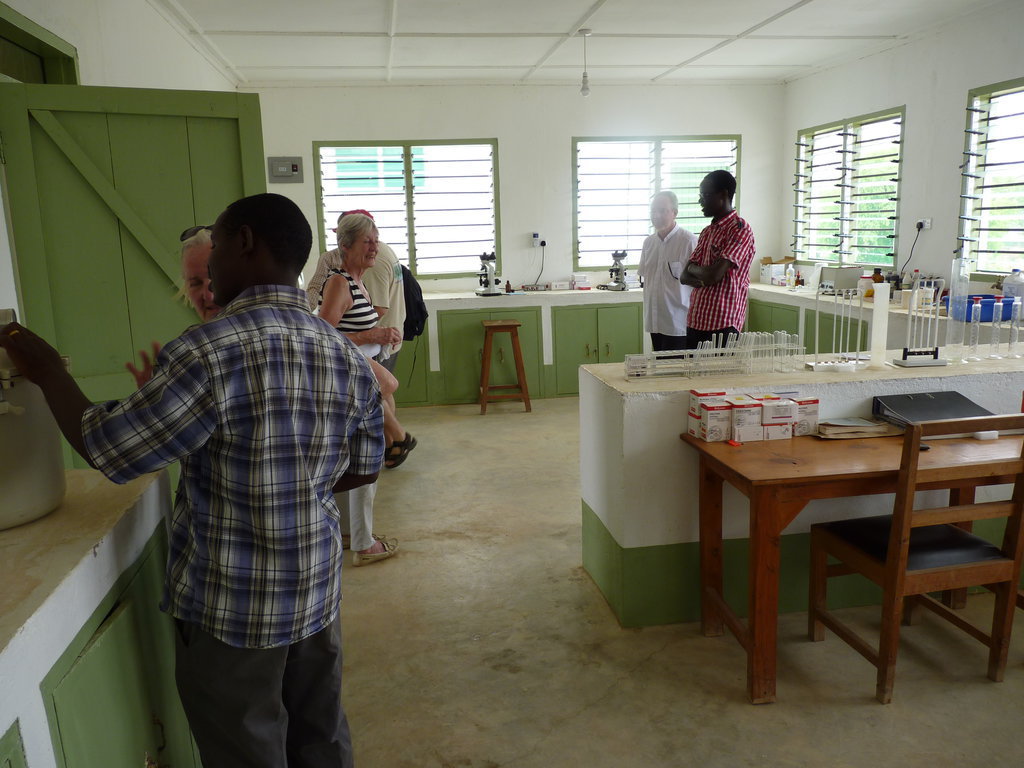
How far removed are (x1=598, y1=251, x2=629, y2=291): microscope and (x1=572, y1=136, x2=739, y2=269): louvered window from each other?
28 centimetres

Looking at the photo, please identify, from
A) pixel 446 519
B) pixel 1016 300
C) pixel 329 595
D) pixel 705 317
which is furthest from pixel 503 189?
pixel 329 595

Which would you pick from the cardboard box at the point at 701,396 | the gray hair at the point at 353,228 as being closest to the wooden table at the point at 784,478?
the cardboard box at the point at 701,396

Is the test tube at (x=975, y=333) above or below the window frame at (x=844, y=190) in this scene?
below

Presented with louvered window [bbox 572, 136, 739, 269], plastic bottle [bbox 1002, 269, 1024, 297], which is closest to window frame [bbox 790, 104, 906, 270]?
louvered window [bbox 572, 136, 739, 269]

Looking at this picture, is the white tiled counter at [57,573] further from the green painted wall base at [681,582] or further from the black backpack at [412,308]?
the black backpack at [412,308]

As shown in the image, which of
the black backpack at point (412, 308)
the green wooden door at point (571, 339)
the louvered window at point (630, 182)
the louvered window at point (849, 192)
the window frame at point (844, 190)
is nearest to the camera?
the black backpack at point (412, 308)

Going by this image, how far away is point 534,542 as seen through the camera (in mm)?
3656

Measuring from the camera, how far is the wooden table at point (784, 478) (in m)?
2.25

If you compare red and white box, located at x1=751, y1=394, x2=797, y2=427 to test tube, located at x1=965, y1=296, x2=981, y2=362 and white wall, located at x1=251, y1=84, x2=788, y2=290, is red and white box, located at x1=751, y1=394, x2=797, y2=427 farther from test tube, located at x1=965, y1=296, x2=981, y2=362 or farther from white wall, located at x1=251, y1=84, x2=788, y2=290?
white wall, located at x1=251, y1=84, x2=788, y2=290

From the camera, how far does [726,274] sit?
3.89 meters

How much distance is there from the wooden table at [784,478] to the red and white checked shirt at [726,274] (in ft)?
4.92

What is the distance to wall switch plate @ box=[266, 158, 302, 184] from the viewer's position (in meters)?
6.72

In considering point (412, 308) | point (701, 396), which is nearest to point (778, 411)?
point (701, 396)

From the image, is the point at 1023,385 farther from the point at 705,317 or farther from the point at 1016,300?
the point at 705,317
